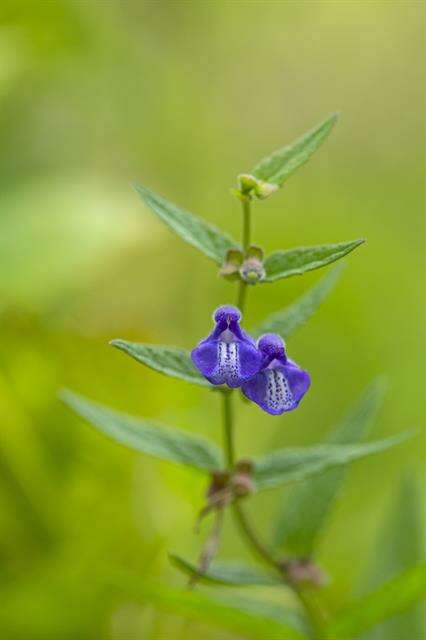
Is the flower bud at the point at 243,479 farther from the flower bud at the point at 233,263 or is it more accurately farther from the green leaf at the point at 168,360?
the flower bud at the point at 233,263

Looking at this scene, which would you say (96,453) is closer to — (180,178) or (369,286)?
(369,286)

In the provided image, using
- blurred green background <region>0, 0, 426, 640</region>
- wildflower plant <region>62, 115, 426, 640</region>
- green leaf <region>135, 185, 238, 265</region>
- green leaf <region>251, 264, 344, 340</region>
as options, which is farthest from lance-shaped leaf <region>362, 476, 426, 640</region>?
green leaf <region>135, 185, 238, 265</region>

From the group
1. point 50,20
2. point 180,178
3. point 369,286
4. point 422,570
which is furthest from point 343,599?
point 50,20

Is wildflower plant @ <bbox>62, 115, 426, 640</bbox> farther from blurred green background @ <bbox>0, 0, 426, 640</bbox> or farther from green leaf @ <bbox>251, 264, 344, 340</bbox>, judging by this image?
blurred green background @ <bbox>0, 0, 426, 640</bbox>

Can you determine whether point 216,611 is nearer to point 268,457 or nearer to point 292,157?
point 268,457

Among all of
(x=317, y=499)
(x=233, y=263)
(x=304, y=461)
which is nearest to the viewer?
(x=233, y=263)

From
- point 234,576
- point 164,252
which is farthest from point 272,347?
point 164,252
